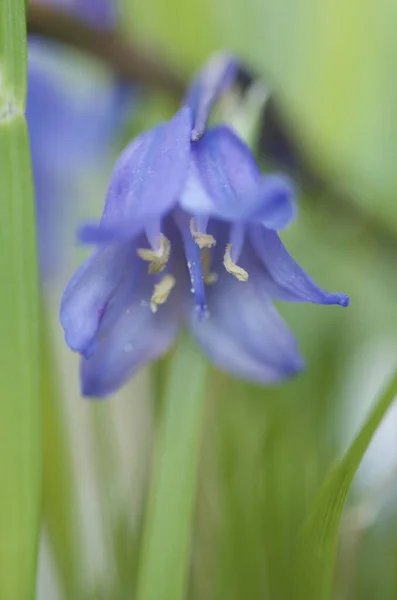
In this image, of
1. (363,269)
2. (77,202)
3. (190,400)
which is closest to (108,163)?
(77,202)

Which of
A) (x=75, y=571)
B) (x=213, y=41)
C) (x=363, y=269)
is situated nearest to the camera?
(x=75, y=571)

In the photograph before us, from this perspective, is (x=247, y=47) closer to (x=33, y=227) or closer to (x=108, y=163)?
(x=108, y=163)

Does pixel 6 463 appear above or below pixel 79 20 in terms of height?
below

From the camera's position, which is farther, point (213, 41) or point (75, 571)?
point (213, 41)

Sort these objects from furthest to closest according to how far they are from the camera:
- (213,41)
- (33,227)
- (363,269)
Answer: (213,41) → (363,269) → (33,227)

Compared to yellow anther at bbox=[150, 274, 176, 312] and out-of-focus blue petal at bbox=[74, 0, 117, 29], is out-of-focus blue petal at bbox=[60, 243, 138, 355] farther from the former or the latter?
out-of-focus blue petal at bbox=[74, 0, 117, 29]
